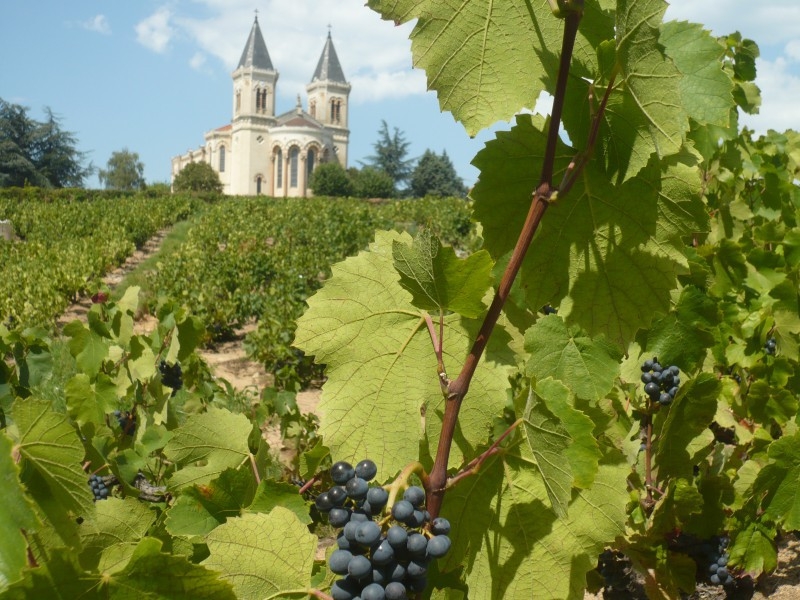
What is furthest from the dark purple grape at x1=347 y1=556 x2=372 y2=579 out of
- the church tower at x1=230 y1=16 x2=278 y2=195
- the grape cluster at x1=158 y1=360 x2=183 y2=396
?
the church tower at x1=230 y1=16 x2=278 y2=195

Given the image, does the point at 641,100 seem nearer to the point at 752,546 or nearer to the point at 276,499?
the point at 276,499

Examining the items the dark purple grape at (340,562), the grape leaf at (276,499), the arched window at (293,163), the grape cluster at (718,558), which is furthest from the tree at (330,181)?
the dark purple grape at (340,562)

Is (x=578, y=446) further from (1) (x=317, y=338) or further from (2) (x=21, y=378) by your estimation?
(2) (x=21, y=378)

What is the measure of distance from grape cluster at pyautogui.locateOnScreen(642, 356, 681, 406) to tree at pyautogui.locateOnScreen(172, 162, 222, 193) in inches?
2622

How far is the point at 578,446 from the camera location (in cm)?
87

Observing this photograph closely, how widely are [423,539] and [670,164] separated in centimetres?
53

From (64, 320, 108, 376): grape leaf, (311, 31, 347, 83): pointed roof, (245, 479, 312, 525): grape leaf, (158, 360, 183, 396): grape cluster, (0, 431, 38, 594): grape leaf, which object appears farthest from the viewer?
(311, 31, 347, 83): pointed roof

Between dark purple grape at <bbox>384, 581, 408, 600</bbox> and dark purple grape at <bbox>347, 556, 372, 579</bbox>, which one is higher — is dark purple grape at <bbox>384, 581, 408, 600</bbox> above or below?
below

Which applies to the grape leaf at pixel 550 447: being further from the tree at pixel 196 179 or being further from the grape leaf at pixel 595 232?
the tree at pixel 196 179

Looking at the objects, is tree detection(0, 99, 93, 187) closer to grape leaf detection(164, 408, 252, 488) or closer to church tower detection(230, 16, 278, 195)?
church tower detection(230, 16, 278, 195)

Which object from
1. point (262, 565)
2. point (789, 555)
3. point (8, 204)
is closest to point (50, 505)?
point (262, 565)

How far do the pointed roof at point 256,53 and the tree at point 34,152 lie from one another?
17.8m

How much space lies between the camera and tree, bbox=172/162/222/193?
216ft

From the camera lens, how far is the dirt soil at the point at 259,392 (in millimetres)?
2266
